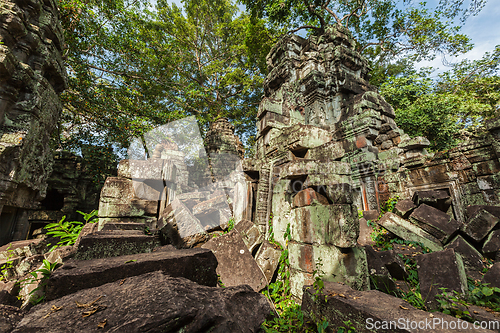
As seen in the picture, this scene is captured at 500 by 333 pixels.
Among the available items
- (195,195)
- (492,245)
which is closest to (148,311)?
(492,245)

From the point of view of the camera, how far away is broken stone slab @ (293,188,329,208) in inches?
101

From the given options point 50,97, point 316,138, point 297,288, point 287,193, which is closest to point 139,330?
point 297,288

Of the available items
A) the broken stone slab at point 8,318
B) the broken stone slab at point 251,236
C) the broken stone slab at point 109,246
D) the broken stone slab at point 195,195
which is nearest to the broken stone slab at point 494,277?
the broken stone slab at point 251,236

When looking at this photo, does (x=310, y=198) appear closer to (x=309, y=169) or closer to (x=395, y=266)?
(x=309, y=169)

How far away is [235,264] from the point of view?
109 inches

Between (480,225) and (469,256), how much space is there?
1.76ft

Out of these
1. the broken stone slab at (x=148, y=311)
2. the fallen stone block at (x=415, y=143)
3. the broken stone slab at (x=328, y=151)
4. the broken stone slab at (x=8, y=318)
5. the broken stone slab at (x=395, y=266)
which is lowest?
the broken stone slab at (x=8, y=318)

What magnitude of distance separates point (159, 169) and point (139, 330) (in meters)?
3.52

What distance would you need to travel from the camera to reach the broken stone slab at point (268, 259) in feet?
9.75

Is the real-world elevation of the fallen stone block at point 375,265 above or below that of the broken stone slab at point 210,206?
below

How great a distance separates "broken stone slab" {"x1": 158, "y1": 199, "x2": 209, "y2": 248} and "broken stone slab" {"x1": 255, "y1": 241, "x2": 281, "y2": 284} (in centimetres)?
94

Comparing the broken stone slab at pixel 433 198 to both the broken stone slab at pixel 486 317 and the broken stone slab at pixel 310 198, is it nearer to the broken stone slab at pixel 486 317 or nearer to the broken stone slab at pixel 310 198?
the broken stone slab at pixel 486 317

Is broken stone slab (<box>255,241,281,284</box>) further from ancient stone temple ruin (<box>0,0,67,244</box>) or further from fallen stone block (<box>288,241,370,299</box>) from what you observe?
ancient stone temple ruin (<box>0,0,67,244</box>)

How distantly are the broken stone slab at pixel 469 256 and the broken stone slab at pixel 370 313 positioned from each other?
1.81m
